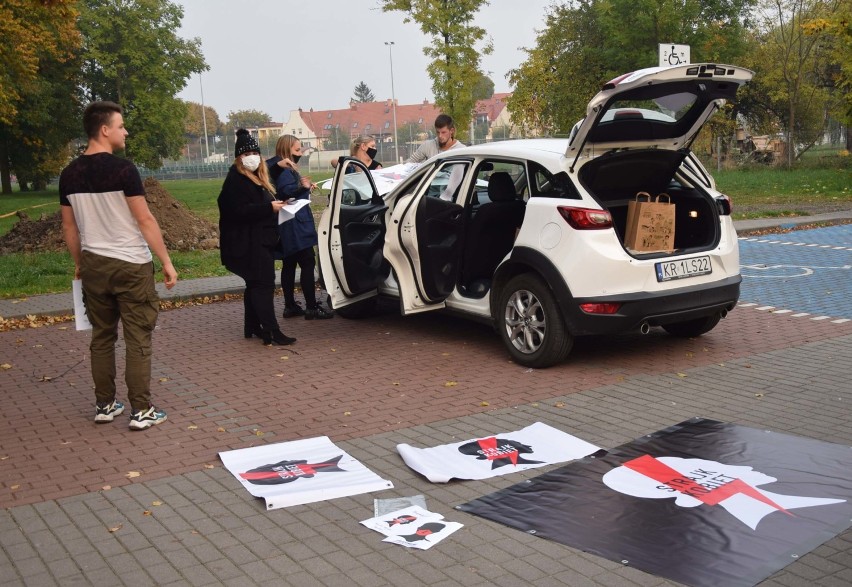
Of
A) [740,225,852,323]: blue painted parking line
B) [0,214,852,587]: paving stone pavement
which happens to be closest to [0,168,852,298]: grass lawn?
[0,214,852,587]: paving stone pavement

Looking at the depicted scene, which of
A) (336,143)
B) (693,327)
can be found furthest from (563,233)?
(336,143)

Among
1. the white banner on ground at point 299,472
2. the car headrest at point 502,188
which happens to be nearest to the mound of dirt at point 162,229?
the car headrest at point 502,188

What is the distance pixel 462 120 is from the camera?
31.9m

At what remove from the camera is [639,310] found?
7465 millimetres

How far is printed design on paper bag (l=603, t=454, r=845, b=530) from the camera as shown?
15.8 ft

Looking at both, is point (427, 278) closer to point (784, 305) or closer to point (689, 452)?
point (689, 452)

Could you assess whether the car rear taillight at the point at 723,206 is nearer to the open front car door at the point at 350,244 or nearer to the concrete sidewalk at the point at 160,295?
the open front car door at the point at 350,244

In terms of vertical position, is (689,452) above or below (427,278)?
below

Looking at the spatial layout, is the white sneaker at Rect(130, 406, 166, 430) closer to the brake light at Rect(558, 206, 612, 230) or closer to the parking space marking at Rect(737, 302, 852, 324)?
the brake light at Rect(558, 206, 612, 230)

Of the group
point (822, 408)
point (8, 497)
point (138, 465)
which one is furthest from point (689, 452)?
point (8, 497)

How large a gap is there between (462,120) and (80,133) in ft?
106

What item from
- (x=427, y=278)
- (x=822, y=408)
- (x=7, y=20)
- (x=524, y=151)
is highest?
(x=7, y=20)

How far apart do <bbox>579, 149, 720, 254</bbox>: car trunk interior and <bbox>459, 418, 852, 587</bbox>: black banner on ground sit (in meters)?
2.51

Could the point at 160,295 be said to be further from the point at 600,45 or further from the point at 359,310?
the point at 600,45
